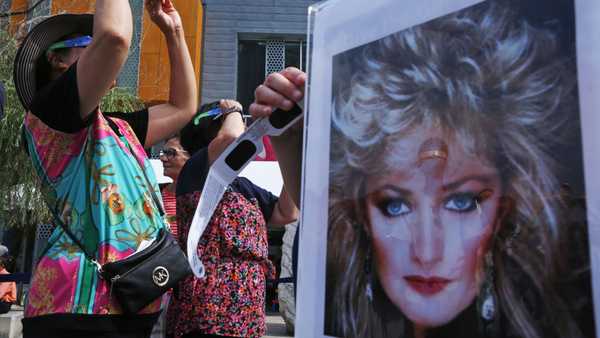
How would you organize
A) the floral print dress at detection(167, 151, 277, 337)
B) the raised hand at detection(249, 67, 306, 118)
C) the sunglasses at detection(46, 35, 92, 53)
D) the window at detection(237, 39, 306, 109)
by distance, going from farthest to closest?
the window at detection(237, 39, 306, 109) < the floral print dress at detection(167, 151, 277, 337) < the sunglasses at detection(46, 35, 92, 53) < the raised hand at detection(249, 67, 306, 118)

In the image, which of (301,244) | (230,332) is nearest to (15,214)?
(230,332)

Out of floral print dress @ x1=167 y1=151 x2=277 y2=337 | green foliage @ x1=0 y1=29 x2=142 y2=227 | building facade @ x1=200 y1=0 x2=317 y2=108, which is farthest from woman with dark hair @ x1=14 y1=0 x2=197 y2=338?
building facade @ x1=200 y1=0 x2=317 y2=108

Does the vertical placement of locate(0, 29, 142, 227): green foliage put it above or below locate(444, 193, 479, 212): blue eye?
above

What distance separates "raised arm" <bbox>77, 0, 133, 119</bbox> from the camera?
4.54ft

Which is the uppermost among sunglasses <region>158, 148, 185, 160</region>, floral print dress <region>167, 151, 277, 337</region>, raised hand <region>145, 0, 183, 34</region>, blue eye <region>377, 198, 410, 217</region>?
raised hand <region>145, 0, 183, 34</region>

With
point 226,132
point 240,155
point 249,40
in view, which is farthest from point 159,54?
Result: point 240,155

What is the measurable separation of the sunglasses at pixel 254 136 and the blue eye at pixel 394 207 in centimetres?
28

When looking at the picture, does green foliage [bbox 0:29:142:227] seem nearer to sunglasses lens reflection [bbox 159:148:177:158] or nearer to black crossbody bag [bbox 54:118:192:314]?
sunglasses lens reflection [bbox 159:148:177:158]

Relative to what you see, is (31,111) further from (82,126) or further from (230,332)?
(230,332)

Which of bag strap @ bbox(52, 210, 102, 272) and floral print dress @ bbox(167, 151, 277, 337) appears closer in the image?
bag strap @ bbox(52, 210, 102, 272)

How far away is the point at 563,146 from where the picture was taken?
1.60 feet

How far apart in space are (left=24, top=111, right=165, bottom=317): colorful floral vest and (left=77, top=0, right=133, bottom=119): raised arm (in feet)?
0.35

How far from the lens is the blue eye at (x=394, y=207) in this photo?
0.60 meters

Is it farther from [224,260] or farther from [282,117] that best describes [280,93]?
[224,260]
